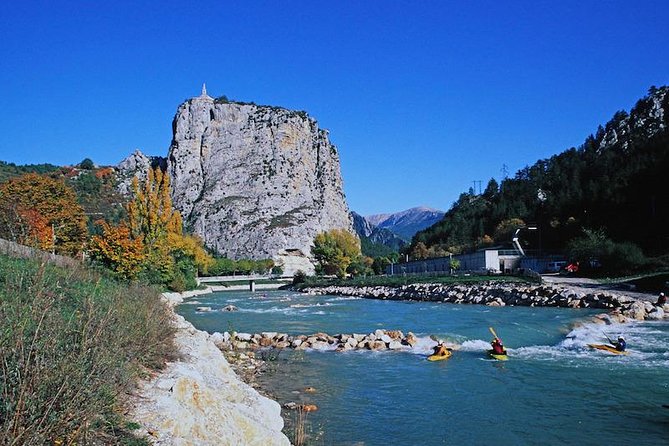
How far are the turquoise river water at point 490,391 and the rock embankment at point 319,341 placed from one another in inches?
42.8

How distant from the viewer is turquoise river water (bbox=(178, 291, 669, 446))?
10.5 meters

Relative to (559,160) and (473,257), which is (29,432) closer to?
(473,257)

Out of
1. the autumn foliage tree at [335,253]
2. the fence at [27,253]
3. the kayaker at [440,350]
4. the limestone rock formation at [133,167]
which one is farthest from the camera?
the limestone rock formation at [133,167]

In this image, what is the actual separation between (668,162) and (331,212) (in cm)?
9031

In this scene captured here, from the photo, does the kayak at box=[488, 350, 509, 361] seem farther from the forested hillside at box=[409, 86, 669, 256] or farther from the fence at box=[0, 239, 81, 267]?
the forested hillside at box=[409, 86, 669, 256]

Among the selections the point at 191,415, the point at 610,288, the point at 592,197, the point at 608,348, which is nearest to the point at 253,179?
the point at 592,197

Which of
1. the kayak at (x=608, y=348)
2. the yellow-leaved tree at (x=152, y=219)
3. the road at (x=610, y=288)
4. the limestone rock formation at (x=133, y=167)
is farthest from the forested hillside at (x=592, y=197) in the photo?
the limestone rock formation at (x=133, y=167)

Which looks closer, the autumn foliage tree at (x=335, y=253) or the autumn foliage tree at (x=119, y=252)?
the autumn foliage tree at (x=119, y=252)

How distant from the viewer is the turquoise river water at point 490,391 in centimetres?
1050

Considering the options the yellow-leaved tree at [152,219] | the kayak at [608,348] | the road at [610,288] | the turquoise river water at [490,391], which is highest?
the yellow-leaved tree at [152,219]

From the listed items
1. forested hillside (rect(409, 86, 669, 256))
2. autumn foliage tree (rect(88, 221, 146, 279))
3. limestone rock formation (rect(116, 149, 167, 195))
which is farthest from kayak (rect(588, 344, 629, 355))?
limestone rock formation (rect(116, 149, 167, 195))

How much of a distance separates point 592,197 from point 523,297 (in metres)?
53.3

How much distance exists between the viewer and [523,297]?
135 ft

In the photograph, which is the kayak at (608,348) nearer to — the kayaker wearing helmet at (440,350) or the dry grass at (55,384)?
the kayaker wearing helmet at (440,350)
